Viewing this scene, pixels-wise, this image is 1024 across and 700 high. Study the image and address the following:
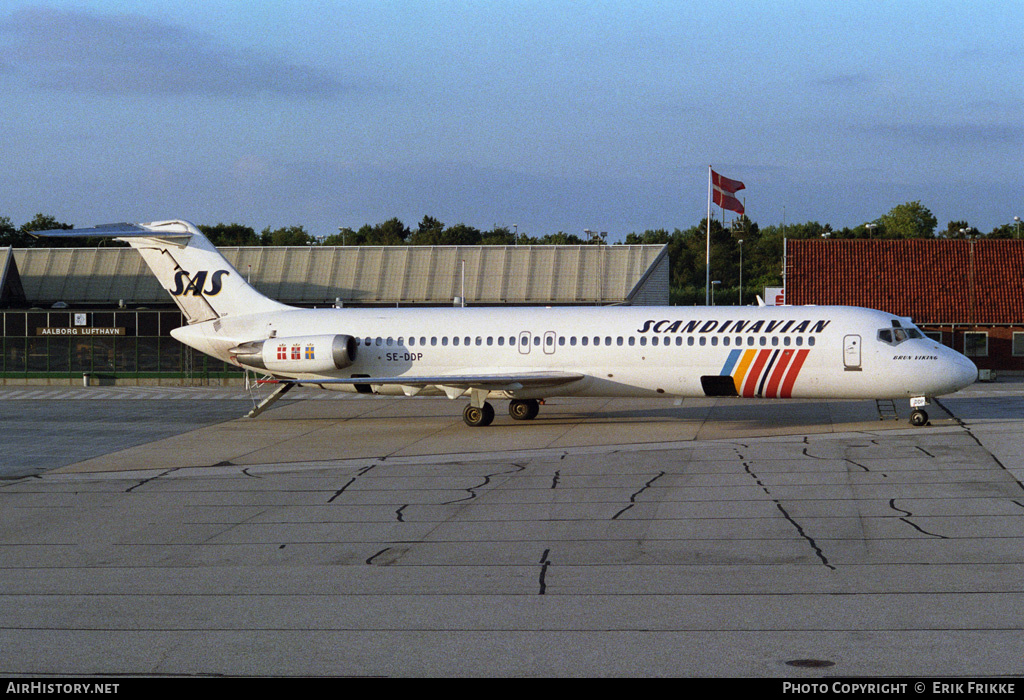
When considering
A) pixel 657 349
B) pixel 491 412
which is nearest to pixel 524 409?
pixel 491 412

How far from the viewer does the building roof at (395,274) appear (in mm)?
51156

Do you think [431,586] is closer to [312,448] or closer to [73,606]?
[73,606]

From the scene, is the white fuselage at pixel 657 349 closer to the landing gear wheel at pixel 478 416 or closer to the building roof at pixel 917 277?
the landing gear wheel at pixel 478 416

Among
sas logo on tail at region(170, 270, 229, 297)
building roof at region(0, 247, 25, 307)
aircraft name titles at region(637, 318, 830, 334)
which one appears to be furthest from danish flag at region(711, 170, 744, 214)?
building roof at region(0, 247, 25, 307)

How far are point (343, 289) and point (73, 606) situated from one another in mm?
42988

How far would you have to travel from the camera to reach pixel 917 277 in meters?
47.5

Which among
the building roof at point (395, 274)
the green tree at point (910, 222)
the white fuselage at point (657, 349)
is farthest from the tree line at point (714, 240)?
the white fuselage at point (657, 349)

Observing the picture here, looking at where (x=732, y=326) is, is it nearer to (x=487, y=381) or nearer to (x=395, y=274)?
(x=487, y=381)

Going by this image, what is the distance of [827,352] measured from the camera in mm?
25594

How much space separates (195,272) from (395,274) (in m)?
23.4

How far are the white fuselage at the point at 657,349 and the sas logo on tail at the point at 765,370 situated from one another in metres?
0.03

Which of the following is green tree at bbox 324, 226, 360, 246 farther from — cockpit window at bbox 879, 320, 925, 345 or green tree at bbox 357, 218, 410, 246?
cockpit window at bbox 879, 320, 925, 345

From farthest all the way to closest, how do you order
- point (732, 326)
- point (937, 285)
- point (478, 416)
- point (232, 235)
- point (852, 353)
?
point (232, 235), point (937, 285), point (478, 416), point (732, 326), point (852, 353)

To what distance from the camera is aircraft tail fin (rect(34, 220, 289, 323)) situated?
3002 cm
